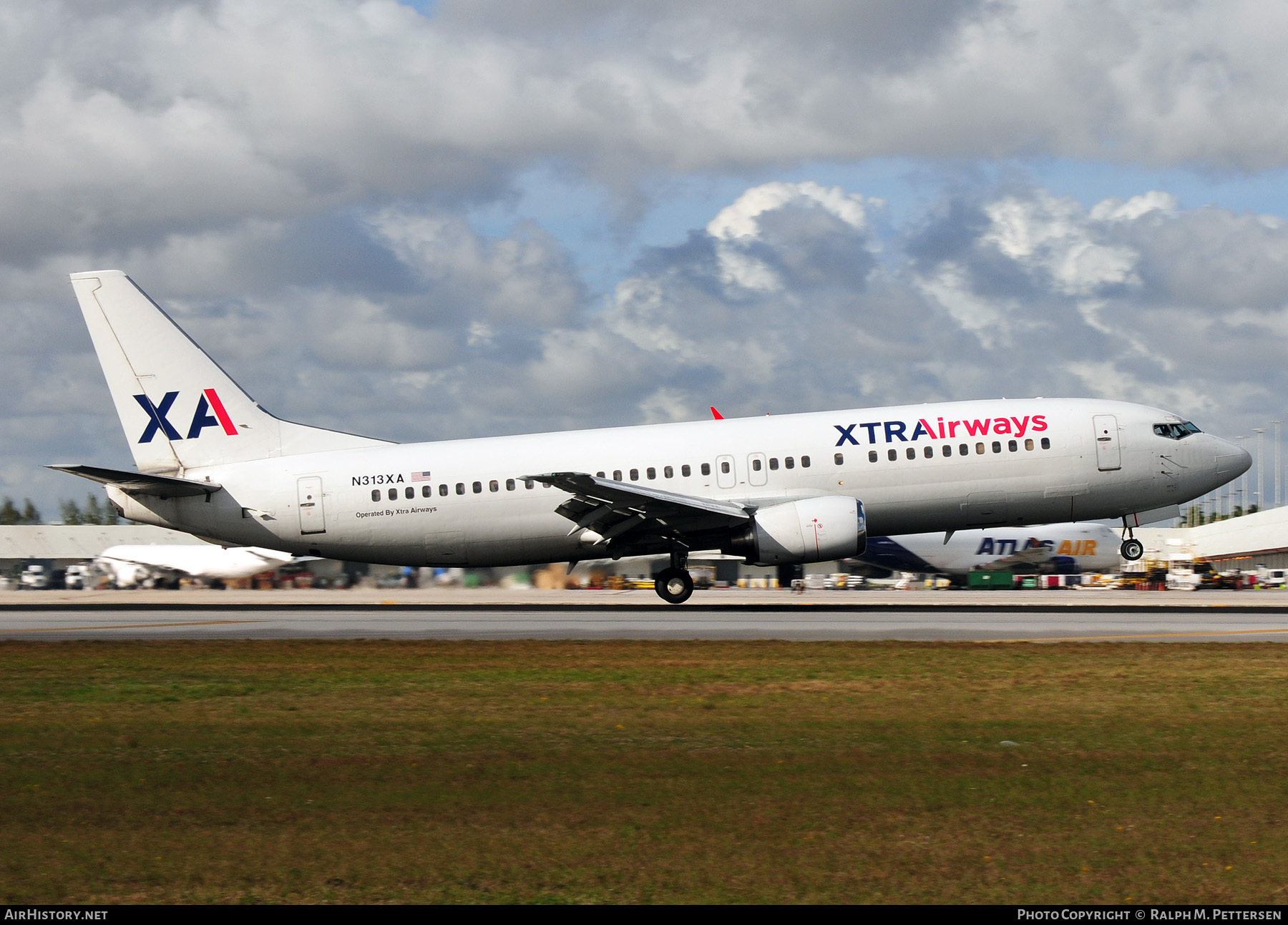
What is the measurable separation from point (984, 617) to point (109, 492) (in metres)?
22.9

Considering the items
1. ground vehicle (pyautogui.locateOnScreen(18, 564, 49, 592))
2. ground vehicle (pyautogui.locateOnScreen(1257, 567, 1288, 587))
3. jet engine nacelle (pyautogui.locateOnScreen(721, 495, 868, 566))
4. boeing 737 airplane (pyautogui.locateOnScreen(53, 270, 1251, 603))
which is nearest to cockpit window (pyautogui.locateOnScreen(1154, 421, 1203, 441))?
boeing 737 airplane (pyautogui.locateOnScreen(53, 270, 1251, 603))

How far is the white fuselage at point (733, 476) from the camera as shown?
3084 centimetres

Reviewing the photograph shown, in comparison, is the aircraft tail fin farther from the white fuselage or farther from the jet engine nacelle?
the jet engine nacelle

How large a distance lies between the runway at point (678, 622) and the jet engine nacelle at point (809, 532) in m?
1.51

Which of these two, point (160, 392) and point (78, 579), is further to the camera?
point (78, 579)

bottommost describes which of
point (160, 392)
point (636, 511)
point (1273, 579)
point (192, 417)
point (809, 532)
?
point (1273, 579)

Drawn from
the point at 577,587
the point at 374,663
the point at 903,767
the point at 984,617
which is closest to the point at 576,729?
the point at 903,767

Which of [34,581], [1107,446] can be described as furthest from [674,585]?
[34,581]

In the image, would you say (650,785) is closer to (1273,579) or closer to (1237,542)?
(1273,579)

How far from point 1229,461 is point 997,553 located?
3985 cm

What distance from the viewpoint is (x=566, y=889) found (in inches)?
278

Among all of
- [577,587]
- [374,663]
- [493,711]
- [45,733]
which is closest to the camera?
[45,733]

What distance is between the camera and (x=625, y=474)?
3173 cm

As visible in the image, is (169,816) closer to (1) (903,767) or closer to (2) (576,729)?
(2) (576,729)
